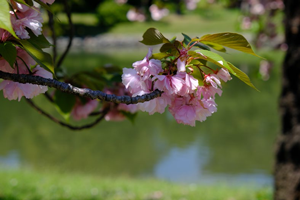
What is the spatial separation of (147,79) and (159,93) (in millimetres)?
32

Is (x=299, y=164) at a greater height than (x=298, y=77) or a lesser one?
lesser

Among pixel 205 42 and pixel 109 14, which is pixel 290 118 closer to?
pixel 205 42

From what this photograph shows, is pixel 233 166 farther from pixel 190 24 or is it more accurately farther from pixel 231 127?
pixel 190 24

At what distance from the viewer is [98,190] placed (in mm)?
3510

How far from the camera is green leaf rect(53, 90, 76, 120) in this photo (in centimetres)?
115

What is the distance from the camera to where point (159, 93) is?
2.04 ft

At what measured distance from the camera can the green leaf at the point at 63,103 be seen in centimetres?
115

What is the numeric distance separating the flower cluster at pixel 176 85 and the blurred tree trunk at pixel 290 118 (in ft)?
5.09

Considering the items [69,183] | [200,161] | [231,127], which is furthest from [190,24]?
[69,183]

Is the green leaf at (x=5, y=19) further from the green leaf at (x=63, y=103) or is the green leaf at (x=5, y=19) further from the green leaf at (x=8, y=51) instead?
the green leaf at (x=63, y=103)

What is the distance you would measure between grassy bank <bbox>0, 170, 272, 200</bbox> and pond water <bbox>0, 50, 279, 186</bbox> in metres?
0.95

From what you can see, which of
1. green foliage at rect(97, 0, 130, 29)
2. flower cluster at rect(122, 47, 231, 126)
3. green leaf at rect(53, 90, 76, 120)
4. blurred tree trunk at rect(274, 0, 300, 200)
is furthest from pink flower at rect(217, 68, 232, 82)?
green foliage at rect(97, 0, 130, 29)

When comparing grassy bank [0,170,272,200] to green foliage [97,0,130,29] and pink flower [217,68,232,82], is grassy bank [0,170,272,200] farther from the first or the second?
green foliage [97,0,130,29]

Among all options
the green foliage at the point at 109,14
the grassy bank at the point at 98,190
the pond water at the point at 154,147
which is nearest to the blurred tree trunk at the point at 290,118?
the grassy bank at the point at 98,190
